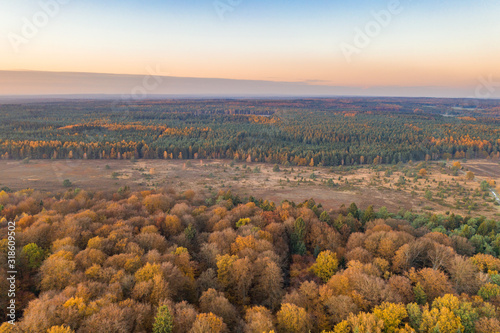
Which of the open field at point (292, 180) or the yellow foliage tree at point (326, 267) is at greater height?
the yellow foliage tree at point (326, 267)

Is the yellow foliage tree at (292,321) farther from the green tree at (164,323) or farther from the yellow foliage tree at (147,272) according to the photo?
the yellow foliage tree at (147,272)

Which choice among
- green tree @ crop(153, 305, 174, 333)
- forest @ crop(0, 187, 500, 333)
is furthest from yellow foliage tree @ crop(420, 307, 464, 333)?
green tree @ crop(153, 305, 174, 333)

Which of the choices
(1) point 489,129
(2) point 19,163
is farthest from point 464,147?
(2) point 19,163

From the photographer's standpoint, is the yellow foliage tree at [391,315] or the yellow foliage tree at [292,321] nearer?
the yellow foliage tree at [391,315]

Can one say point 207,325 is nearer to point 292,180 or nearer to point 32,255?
point 32,255

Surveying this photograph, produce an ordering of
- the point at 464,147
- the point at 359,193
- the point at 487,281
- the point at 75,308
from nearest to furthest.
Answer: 1. the point at 75,308
2. the point at 487,281
3. the point at 359,193
4. the point at 464,147

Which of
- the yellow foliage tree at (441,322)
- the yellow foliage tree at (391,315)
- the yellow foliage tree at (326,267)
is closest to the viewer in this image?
the yellow foliage tree at (441,322)

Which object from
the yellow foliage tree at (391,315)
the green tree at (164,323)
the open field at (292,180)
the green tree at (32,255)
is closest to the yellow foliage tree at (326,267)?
the yellow foliage tree at (391,315)

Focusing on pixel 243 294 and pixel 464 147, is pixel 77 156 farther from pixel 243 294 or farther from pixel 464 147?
pixel 464 147
